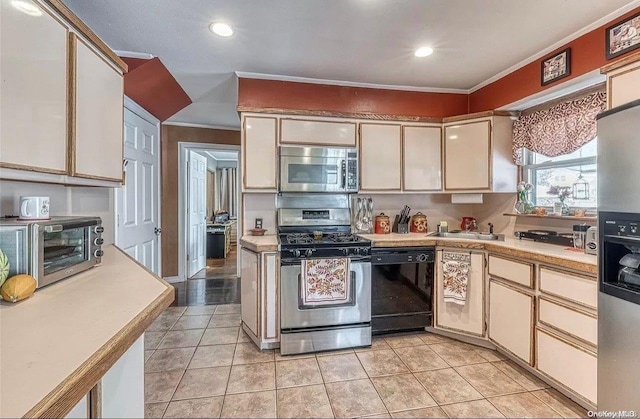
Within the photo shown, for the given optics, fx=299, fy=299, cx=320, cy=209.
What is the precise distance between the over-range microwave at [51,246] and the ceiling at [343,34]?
4.82 feet

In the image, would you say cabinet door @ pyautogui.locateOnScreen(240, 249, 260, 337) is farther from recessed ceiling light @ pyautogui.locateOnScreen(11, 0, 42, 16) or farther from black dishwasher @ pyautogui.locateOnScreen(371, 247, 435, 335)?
recessed ceiling light @ pyautogui.locateOnScreen(11, 0, 42, 16)

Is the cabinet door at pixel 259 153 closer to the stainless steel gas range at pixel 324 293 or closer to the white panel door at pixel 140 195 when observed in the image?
the stainless steel gas range at pixel 324 293

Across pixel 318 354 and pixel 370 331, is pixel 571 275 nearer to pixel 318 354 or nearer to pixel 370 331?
pixel 370 331

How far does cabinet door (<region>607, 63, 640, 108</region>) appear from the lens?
1.54 meters

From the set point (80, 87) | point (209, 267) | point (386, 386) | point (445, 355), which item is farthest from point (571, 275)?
point (209, 267)

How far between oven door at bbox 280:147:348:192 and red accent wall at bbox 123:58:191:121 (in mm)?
1402

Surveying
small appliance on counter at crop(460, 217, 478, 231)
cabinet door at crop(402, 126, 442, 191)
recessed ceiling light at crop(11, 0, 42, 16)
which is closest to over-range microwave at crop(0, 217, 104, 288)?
recessed ceiling light at crop(11, 0, 42, 16)

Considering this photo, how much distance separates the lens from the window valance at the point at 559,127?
218 centimetres

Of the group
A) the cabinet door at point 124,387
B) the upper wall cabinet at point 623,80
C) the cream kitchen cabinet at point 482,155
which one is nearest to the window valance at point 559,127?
the cream kitchen cabinet at point 482,155

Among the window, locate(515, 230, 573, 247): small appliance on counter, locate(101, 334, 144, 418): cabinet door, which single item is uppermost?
the window

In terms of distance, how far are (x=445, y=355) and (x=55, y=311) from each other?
8.29 ft

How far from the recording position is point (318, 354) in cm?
246

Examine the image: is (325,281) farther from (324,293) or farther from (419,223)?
(419,223)

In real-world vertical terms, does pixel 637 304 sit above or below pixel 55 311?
below
